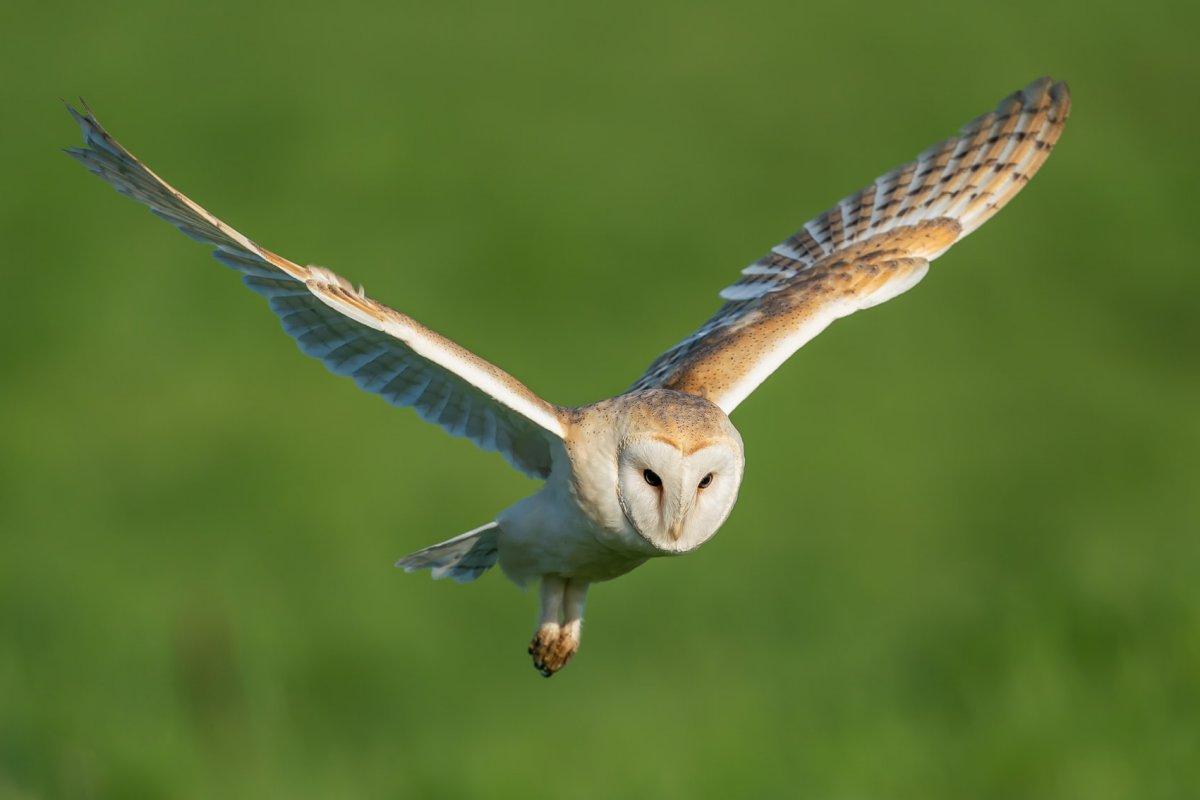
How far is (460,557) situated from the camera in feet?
26.1

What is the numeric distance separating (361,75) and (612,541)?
13.4 meters

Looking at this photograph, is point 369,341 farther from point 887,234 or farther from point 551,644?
point 887,234

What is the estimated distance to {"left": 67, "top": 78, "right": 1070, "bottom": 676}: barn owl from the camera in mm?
6707

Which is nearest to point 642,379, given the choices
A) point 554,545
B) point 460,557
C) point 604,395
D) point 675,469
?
point 460,557

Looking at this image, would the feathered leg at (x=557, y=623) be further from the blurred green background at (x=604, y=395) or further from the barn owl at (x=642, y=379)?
the blurred green background at (x=604, y=395)

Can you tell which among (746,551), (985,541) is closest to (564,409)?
(746,551)

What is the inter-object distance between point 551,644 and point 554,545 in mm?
542

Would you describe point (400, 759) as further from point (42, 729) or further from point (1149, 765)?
point (1149, 765)

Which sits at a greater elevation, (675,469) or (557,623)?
(675,469)

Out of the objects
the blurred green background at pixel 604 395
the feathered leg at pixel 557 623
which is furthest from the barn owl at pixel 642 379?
the blurred green background at pixel 604 395

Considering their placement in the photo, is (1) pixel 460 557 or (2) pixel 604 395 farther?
(2) pixel 604 395

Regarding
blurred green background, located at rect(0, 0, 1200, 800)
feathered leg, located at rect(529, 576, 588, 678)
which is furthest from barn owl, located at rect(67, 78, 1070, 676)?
blurred green background, located at rect(0, 0, 1200, 800)

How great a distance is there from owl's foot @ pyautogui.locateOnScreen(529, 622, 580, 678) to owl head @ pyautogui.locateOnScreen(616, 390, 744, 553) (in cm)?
95

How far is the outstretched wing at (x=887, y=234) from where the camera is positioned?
8000 mm
